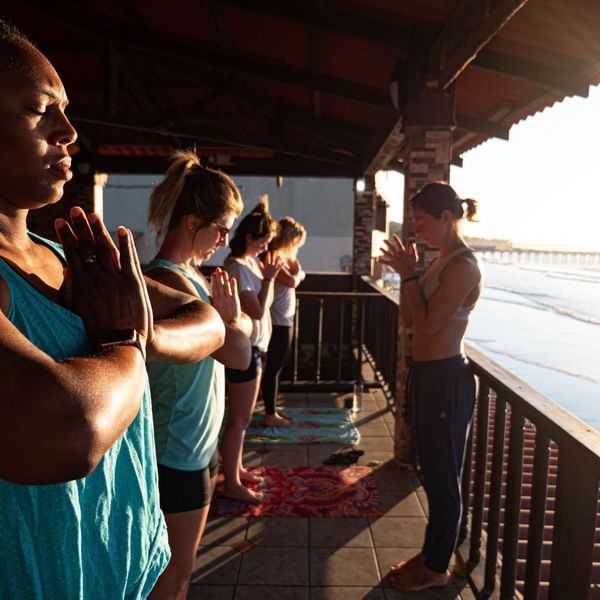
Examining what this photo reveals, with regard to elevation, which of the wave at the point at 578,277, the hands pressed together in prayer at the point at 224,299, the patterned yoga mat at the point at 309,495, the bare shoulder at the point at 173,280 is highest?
the bare shoulder at the point at 173,280

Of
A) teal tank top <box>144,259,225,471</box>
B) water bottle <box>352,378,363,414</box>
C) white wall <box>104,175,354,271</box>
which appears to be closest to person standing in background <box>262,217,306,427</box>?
water bottle <box>352,378,363,414</box>

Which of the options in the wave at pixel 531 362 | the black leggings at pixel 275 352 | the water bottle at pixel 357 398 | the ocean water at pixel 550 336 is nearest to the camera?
the black leggings at pixel 275 352

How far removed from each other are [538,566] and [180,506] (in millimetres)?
1428

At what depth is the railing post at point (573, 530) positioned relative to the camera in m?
1.72

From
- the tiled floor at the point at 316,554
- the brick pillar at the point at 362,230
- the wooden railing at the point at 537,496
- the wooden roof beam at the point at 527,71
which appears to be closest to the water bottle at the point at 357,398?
the tiled floor at the point at 316,554

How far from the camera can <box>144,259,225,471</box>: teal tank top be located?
1806mm

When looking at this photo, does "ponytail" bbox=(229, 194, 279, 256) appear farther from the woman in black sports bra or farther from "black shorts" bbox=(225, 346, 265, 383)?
the woman in black sports bra

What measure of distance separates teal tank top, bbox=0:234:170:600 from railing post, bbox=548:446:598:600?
1362 millimetres

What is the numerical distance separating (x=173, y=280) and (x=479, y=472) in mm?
2169

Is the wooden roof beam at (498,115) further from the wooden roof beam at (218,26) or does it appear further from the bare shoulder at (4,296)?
the bare shoulder at (4,296)

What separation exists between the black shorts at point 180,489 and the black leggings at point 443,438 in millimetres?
1414

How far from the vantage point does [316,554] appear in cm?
329

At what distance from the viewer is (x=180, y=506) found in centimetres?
183

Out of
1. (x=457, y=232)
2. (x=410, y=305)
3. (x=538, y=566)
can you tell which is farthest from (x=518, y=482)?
(x=457, y=232)
